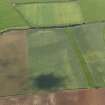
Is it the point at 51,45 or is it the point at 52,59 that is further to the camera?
the point at 51,45

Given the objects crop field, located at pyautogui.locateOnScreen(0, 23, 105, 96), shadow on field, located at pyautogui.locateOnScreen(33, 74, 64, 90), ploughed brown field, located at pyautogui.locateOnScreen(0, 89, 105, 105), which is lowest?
ploughed brown field, located at pyautogui.locateOnScreen(0, 89, 105, 105)

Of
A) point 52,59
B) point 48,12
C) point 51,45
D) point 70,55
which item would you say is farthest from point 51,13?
point 52,59

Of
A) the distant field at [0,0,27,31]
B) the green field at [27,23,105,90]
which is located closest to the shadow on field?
the green field at [27,23,105,90]

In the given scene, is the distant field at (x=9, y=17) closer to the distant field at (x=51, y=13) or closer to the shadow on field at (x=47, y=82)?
the distant field at (x=51, y=13)

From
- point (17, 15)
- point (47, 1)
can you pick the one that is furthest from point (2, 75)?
point (47, 1)

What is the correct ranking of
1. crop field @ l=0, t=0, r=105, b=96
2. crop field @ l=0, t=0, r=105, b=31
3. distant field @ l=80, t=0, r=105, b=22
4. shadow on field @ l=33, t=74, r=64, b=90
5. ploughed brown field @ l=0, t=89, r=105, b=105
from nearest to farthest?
1. ploughed brown field @ l=0, t=89, r=105, b=105
2. shadow on field @ l=33, t=74, r=64, b=90
3. crop field @ l=0, t=0, r=105, b=96
4. crop field @ l=0, t=0, r=105, b=31
5. distant field @ l=80, t=0, r=105, b=22

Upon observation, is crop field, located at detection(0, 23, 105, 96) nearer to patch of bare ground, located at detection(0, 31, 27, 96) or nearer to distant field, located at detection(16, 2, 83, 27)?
patch of bare ground, located at detection(0, 31, 27, 96)

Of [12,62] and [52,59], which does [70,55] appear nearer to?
[52,59]
